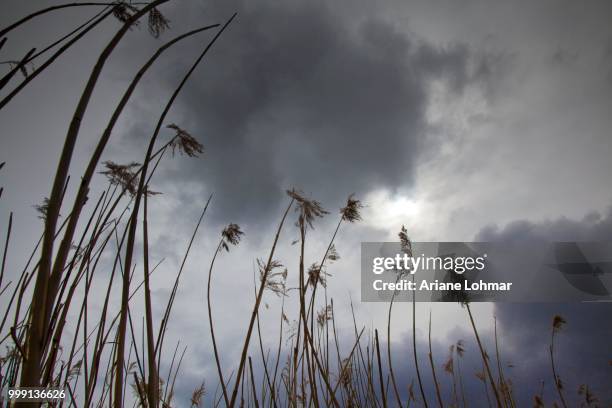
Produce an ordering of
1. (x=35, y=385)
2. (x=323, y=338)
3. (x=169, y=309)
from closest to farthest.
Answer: (x=35, y=385)
(x=169, y=309)
(x=323, y=338)

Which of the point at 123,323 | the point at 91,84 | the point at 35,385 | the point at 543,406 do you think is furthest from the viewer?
the point at 543,406

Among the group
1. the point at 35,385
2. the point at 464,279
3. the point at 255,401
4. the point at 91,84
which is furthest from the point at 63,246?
the point at 464,279

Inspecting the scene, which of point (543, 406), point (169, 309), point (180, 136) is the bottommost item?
point (543, 406)

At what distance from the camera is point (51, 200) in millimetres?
656

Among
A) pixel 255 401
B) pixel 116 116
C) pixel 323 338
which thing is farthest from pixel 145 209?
pixel 323 338

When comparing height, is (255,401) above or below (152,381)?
below

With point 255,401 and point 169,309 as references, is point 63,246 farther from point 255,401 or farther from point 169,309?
point 255,401

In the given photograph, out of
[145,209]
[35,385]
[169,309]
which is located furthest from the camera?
[169,309]

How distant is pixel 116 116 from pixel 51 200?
28cm

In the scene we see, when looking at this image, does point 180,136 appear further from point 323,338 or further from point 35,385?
point 323,338

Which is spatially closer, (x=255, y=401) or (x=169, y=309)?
(x=169, y=309)

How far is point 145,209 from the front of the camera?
1.26 meters

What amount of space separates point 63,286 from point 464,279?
3.30m

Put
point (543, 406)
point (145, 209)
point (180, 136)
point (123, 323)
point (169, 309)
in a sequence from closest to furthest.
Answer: point (123, 323)
point (145, 209)
point (180, 136)
point (169, 309)
point (543, 406)
